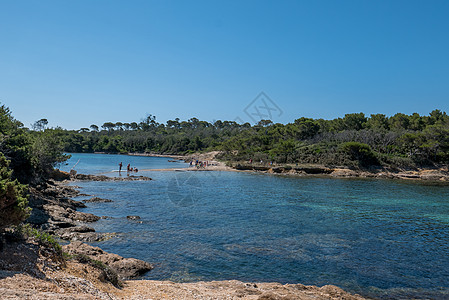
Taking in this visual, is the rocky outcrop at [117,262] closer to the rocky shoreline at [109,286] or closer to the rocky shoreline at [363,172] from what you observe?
the rocky shoreline at [109,286]

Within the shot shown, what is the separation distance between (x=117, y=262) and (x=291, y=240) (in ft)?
31.8

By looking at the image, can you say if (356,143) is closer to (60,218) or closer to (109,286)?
(60,218)

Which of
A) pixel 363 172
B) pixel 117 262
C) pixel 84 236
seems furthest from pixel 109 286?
pixel 363 172

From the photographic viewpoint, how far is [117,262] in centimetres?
1253

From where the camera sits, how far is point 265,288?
10664 mm

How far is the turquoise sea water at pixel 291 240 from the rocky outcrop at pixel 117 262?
63 centimetres

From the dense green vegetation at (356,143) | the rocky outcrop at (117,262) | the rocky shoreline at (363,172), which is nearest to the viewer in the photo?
the rocky outcrop at (117,262)

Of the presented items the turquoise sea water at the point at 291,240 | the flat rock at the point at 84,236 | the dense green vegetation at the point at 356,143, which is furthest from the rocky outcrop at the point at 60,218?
the dense green vegetation at the point at 356,143

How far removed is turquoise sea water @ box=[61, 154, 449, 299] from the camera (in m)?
12.7

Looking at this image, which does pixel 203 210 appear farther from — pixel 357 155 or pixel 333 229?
pixel 357 155

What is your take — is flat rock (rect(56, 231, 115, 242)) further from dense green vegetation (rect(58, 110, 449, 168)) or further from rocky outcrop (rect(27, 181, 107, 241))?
dense green vegetation (rect(58, 110, 449, 168))

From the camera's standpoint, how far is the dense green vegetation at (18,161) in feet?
29.0

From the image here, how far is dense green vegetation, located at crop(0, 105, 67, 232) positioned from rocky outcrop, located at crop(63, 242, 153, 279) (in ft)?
9.30

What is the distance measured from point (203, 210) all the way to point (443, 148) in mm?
66293
